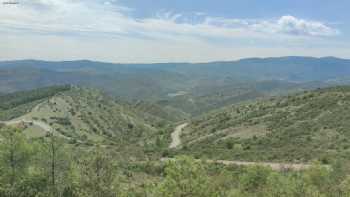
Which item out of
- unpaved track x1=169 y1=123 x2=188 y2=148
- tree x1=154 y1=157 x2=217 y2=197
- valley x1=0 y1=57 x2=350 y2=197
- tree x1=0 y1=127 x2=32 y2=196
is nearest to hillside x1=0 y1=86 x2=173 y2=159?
valley x1=0 y1=57 x2=350 y2=197

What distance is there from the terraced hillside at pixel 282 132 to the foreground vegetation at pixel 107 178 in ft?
90.0

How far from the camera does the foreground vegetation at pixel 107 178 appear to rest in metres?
31.4

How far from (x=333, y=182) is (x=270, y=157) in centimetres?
3767

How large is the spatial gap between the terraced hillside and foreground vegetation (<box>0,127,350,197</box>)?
2745cm

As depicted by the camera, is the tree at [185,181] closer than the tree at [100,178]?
No

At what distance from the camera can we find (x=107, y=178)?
31094mm

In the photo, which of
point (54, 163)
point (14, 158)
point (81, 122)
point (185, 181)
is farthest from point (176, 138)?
point (185, 181)

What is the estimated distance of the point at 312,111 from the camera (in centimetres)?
11569

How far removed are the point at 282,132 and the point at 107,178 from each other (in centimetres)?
7846

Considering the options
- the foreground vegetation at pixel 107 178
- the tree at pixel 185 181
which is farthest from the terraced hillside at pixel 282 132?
the tree at pixel 185 181

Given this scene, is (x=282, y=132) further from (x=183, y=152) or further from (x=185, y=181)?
(x=185, y=181)

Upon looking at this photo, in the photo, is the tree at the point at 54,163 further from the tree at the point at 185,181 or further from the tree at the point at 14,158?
the tree at the point at 185,181

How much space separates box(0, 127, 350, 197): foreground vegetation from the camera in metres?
31.4

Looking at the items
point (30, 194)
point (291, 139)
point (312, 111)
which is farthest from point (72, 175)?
point (312, 111)
